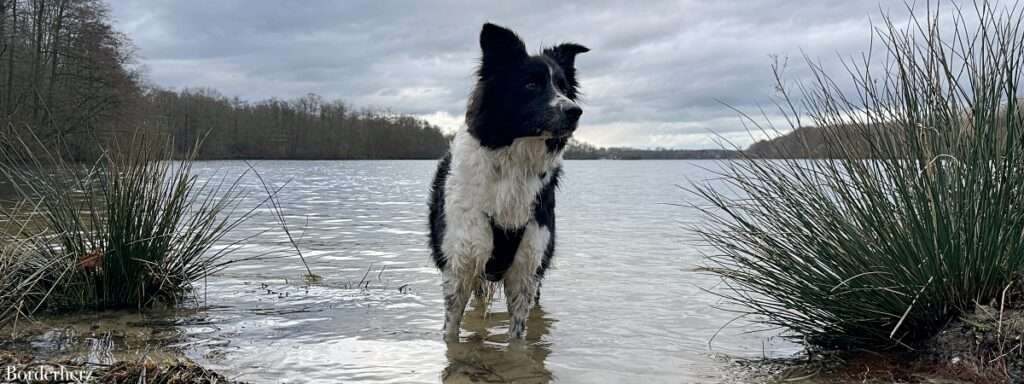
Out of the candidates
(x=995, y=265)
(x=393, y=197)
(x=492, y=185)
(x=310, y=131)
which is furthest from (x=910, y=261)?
(x=310, y=131)

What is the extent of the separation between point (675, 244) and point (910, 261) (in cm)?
756

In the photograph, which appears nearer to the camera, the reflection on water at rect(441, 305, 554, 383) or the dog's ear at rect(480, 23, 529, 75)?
the reflection on water at rect(441, 305, 554, 383)

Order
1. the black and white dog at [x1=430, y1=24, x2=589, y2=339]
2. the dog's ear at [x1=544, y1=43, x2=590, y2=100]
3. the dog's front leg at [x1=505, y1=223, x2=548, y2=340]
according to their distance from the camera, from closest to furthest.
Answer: the black and white dog at [x1=430, y1=24, x2=589, y2=339]
the dog's front leg at [x1=505, y1=223, x2=548, y2=340]
the dog's ear at [x1=544, y1=43, x2=590, y2=100]

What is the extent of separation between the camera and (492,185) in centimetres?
451

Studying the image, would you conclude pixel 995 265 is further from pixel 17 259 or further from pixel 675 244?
pixel 675 244

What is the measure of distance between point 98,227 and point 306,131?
85.7 m

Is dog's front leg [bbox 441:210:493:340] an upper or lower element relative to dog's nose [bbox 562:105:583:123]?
lower

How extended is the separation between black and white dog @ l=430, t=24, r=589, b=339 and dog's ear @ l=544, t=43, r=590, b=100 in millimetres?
203

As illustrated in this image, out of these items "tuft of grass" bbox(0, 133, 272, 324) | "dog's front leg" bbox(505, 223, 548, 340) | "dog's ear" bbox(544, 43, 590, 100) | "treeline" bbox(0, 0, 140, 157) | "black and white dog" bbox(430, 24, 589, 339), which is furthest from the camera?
"treeline" bbox(0, 0, 140, 157)

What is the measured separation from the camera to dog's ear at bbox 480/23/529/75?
4.62 metres

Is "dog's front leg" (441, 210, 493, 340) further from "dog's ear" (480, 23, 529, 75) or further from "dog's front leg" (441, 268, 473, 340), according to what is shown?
"dog's ear" (480, 23, 529, 75)

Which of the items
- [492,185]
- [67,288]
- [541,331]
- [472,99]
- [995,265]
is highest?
[472,99]

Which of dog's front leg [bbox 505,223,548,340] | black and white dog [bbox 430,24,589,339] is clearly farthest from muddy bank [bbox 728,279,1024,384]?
black and white dog [bbox 430,24,589,339]

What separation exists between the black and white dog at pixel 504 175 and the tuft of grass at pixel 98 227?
8.24ft
